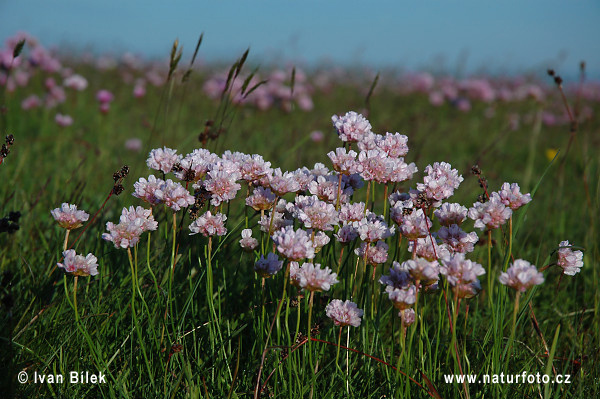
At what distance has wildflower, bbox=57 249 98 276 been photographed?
4.83 feet

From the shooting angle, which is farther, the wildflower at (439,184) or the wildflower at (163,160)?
the wildflower at (163,160)

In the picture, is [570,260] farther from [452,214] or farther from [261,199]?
[261,199]

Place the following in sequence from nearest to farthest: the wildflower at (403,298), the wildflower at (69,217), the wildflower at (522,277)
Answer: the wildflower at (522,277), the wildflower at (403,298), the wildflower at (69,217)

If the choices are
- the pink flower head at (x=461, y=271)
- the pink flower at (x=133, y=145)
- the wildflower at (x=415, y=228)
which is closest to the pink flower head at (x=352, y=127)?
the wildflower at (x=415, y=228)

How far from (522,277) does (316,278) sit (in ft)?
1.78

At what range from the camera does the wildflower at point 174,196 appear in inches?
60.4

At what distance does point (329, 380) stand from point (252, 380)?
0.26 m

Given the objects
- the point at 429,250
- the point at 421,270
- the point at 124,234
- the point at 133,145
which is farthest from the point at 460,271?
the point at 133,145

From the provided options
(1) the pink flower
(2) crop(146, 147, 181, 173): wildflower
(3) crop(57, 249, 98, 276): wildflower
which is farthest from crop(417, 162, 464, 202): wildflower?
(1) the pink flower

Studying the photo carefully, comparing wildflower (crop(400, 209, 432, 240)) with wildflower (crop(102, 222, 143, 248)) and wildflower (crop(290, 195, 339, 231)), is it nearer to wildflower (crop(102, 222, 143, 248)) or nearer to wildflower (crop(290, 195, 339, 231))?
wildflower (crop(290, 195, 339, 231))

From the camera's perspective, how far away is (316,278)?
53.4 inches

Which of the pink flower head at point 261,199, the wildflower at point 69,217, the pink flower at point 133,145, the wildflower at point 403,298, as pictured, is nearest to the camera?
the wildflower at point 403,298

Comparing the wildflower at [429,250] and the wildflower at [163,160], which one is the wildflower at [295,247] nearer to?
the wildflower at [429,250]

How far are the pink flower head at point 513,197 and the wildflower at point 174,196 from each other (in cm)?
99
